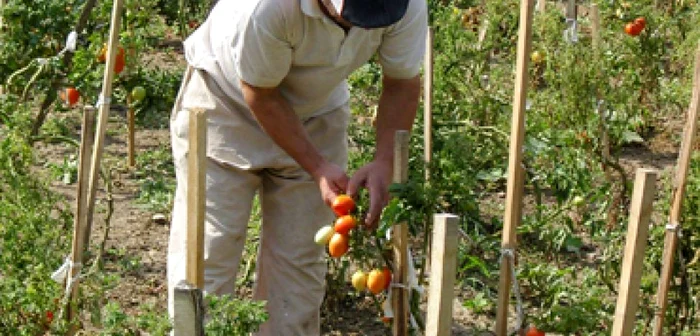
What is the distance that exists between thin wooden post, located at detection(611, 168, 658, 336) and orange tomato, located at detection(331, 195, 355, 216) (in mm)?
660

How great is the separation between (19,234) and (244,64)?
0.84 meters

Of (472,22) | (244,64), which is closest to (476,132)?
(244,64)

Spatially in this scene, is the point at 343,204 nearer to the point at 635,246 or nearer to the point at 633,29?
the point at 635,246

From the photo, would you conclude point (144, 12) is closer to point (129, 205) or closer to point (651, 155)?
point (129, 205)

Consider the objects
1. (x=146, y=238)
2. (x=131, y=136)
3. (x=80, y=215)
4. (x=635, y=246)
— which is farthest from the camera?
(x=131, y=136)

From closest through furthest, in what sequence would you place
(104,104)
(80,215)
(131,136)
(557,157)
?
(80,215) < (104,104) < (557,157) < (131,136)

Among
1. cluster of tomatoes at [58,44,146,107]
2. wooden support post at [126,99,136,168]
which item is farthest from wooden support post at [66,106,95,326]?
wooden support post at [126,99,136,168]

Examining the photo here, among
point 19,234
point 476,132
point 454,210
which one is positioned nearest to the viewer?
point 19,234

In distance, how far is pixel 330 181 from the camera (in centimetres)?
292

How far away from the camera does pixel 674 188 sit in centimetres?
335

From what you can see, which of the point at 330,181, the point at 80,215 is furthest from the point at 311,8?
the point at 80,215


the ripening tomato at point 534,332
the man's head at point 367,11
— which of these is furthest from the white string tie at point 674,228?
the man's head at point 367,11

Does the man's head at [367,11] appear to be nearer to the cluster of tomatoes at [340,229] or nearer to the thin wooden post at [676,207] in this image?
the cluster of tomatoes at [340,229]

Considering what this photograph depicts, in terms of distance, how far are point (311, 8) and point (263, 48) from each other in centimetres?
15
